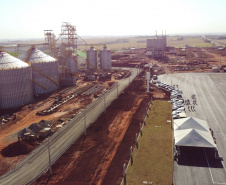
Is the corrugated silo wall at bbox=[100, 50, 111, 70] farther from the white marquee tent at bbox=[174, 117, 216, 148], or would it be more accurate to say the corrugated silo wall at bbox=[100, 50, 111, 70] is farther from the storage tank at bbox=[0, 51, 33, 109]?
the white marquee tent at bbox=[174, 117, 216, 148]

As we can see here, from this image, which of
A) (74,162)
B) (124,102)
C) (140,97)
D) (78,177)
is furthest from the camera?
(140,97)

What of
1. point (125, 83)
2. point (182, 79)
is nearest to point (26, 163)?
point (125, 83)

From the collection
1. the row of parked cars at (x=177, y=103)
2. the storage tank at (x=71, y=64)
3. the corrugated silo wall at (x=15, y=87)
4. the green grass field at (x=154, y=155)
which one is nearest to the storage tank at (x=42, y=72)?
the corrugated silo wall at (x=15, y=87)

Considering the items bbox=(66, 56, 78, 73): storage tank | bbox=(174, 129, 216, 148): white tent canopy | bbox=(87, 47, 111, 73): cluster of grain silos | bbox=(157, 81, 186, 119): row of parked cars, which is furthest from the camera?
bbox=(87, 47, 111, 73): cluster of grain silos

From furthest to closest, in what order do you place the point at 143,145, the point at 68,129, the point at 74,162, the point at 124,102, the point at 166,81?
the point at 166,81 → the point at 124,102 → the point at 68,129 → the point at 143,145 → the point at 74,162

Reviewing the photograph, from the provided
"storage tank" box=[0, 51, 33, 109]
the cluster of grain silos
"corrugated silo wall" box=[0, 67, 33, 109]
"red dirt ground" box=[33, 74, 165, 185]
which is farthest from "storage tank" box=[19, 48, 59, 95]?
the cluster of grain silos

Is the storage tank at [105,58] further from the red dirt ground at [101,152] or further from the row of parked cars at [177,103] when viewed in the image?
the red dirt ground at [101,152]

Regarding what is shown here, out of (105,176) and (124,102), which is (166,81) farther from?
(105,176)

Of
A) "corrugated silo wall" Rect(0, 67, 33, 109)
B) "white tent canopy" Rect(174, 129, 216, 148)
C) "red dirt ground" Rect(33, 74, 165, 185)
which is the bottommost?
"red dirt ground" Rect(33, 74, 165, 185)
